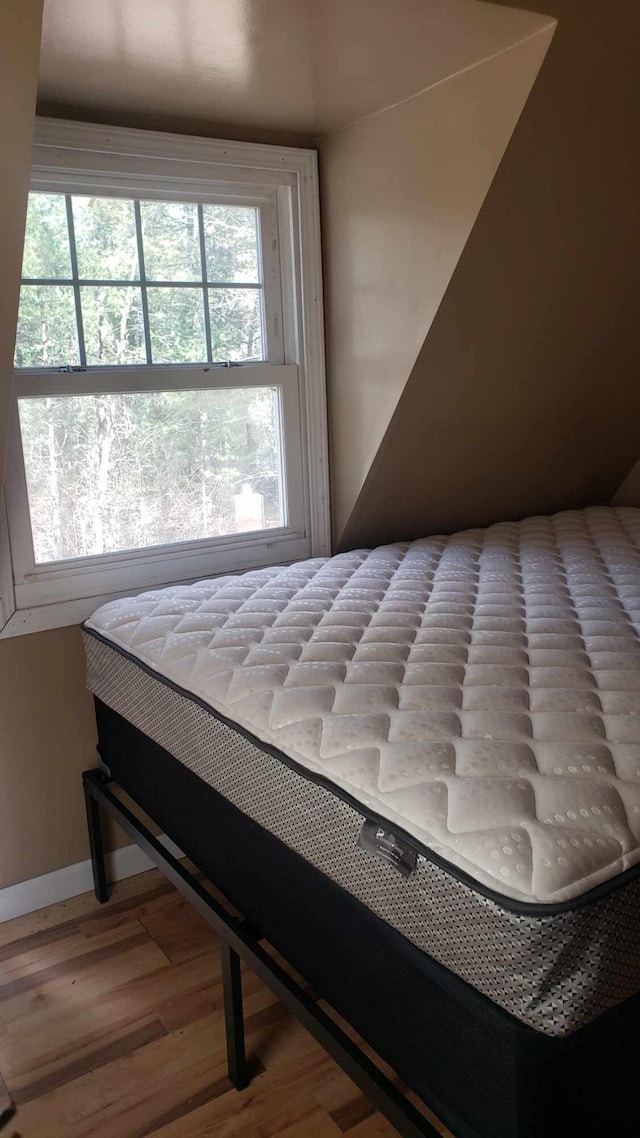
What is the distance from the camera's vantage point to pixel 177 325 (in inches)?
93.4

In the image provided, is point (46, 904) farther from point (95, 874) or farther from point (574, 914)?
point (574, 914)

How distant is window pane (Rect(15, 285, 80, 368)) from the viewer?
2.13m

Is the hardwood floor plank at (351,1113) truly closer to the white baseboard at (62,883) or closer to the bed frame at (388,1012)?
the bed frame at (388,1012)

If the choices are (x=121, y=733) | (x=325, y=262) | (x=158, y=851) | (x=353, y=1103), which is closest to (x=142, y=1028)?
(x=158, y=851)

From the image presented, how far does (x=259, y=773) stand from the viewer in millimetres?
1474

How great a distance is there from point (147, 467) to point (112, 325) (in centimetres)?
39

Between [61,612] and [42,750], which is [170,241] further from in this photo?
[42,750]

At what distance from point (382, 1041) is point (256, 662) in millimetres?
713

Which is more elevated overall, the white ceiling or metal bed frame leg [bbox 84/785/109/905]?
the white ceiling

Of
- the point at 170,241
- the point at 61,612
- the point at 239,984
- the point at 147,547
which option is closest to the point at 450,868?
the point at 239,984

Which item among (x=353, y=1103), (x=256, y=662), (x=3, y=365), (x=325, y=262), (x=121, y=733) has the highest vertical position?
(x=325, y=262)

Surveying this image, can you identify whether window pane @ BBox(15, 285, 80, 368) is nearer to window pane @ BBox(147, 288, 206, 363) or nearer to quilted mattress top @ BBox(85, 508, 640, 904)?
window pane @ BBox(147, 288, 206, 363)

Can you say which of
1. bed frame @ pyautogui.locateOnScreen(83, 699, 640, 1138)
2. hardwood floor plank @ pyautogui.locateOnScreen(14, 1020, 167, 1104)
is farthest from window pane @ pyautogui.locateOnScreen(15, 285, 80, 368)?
hardwood floor plank @ pyautogui.locateOnScreen(14, 1020, 167, 1104)

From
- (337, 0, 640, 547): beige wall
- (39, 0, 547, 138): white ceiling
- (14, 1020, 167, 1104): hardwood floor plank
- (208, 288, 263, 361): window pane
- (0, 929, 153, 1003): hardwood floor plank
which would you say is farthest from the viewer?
(208, 288, 263, 361): window pane
